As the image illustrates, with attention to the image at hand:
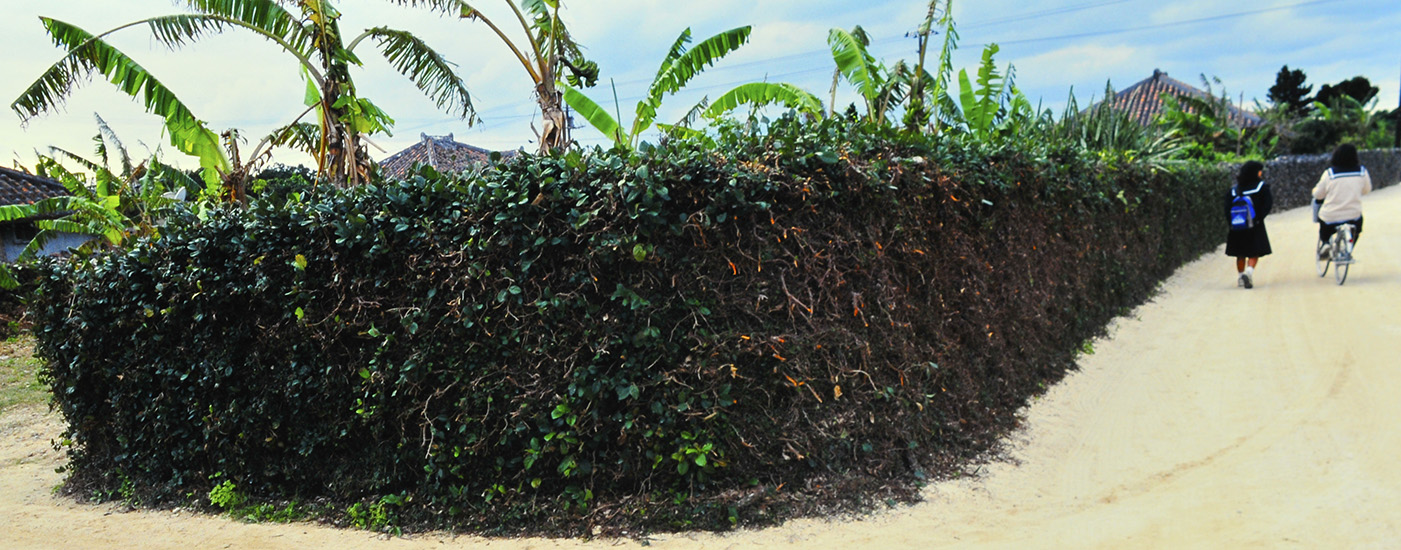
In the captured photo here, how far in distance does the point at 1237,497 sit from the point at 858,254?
9.28 ft

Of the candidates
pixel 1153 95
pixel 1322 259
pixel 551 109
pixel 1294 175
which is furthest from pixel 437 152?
pixel 1153 95

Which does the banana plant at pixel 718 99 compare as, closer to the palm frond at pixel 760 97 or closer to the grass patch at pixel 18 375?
the palm frond at pixel 760 97

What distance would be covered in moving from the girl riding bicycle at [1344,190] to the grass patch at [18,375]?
15783 millimetres

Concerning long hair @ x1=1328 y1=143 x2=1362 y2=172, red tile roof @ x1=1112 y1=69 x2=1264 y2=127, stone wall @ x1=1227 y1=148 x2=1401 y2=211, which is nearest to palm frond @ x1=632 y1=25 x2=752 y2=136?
long hair @ x1=1328 y1=143 x2=1362 y2=172

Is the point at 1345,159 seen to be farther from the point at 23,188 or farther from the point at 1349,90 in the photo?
the point at 1349,90

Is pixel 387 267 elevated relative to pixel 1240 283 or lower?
elevated

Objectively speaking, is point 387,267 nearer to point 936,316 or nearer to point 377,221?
point 377,221

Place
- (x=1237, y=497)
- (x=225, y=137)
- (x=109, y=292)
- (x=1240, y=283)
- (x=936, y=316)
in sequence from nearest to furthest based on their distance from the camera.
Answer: (x=1237, y=497)
(x=936, y=316)
(x=109, y=292)
(x=225, y=137)
(x=1240, y=283)

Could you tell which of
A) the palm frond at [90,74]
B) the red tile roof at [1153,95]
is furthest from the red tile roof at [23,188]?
the red tile roof at [1153,95]

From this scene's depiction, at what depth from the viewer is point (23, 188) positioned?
2109 cm

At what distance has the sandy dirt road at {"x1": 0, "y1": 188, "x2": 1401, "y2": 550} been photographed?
4.74m

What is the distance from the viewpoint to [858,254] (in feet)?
Result: 16.9

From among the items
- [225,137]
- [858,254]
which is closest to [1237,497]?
[858,254]

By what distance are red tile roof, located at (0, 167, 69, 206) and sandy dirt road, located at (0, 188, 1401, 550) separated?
14.6 m
